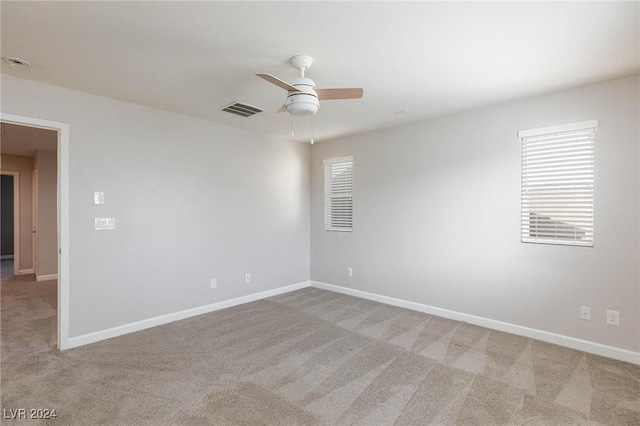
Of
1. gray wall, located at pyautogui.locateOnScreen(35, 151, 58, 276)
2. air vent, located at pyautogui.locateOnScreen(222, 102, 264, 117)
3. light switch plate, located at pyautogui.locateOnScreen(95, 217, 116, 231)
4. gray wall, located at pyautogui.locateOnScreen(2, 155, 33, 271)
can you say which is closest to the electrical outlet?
air vent, located at pyautogui.locateOnScreen(222, 102, 264, 117)

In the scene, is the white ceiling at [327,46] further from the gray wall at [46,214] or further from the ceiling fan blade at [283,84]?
the gray wall at [46,214]

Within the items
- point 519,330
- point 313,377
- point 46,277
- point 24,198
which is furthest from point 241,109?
point 24,198

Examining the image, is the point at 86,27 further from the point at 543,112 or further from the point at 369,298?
the point at 369,298

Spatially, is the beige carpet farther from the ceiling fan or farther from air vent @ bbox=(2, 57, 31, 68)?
air vent @ bbox=(2, 57, 31, 68)

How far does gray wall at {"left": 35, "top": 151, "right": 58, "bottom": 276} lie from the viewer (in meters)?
6.28

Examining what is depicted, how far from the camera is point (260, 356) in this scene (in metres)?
2.97

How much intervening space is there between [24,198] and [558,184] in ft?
33.0

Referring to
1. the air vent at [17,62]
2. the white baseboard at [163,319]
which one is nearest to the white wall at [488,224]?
the white baseboard at [163,319]

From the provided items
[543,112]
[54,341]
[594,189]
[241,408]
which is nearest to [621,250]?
[594,189]

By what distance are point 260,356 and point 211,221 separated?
6.91ft

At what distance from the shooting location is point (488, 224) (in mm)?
3701

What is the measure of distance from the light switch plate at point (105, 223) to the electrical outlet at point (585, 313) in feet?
16.5

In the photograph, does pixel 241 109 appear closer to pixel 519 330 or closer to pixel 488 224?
pixel 488 224

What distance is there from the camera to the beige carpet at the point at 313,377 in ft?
6.99
